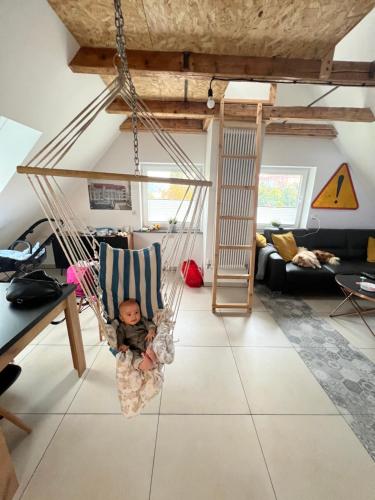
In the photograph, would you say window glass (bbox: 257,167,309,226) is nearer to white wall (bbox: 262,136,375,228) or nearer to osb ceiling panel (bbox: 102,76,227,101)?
white wall (bbox: 262,136,375,228)

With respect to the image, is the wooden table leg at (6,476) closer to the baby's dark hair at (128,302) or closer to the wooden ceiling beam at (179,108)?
the baby's dark hair at (128,302)

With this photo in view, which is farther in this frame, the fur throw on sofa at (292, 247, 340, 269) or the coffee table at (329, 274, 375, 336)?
the fur throw on sofa at (292, 247, 340, 269)

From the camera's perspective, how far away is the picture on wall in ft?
11.5

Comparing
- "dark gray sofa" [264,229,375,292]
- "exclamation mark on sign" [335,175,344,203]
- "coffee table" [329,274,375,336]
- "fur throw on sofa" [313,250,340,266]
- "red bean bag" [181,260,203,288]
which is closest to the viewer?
"coffee table" [329,274,375,336]

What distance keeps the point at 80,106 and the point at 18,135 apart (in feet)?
2.02

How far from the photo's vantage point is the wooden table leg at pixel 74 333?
1538 mm

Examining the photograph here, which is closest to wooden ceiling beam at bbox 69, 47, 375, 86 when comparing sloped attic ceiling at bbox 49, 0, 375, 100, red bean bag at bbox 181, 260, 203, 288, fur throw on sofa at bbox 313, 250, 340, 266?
sloped attic ceiling at bbox 49, 0, 375, 100

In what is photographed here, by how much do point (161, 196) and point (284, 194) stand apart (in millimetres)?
2144

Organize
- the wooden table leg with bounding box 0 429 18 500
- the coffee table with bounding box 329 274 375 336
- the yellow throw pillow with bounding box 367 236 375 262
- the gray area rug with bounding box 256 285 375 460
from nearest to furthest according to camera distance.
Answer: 1. the wooden table leg with bounding box 0 429 18 500
2. the gray area rug with bounding box 256 285 375 460
3. the coffee table with bounding box 329 274 375 336
4. the yellow throw pillow with bounding box 367 236 375 262

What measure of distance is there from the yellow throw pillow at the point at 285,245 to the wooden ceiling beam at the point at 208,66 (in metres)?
1.91

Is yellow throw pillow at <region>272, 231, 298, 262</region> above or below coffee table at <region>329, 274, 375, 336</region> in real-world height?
above

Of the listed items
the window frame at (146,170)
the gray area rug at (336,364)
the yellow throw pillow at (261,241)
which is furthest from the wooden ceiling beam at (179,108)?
the gray area rug at (336,364)

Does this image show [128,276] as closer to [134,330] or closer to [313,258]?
[134,330]

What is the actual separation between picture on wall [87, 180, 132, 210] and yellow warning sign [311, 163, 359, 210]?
3177 millimetres
